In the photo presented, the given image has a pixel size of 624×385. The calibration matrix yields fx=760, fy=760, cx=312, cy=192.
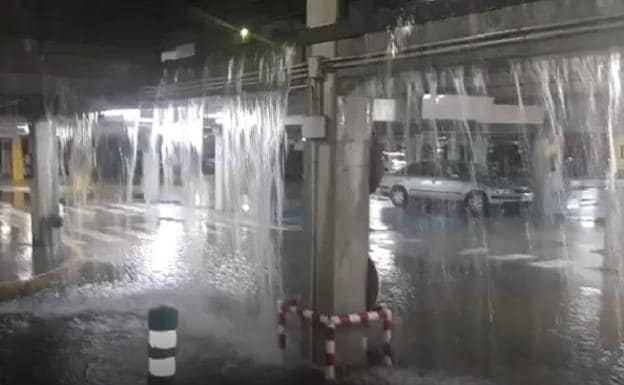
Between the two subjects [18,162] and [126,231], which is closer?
[126,231]

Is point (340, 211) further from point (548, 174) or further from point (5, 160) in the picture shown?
point (5, 160)

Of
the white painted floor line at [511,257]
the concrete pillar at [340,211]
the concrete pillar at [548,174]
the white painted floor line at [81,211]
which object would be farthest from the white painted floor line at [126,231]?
the concrete pillar at [548,174]

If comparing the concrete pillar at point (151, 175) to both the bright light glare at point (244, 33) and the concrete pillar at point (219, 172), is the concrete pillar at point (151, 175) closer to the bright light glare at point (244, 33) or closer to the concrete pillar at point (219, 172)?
the concrete pillar at point (219, 172)

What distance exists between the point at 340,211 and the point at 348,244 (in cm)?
37

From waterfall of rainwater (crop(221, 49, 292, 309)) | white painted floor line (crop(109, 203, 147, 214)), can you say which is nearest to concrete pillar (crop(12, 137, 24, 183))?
white painted floor line (crop(109, 203, 147, 214))

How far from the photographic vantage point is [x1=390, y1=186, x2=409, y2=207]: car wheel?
28.1 metres

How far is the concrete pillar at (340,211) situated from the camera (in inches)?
320

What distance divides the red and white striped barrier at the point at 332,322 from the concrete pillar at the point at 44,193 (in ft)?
29.4

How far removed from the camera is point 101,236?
63.6ft

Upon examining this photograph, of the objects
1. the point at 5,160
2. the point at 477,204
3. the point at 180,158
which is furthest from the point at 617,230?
the point at 5,160

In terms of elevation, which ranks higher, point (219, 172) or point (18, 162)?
point (18, 162)

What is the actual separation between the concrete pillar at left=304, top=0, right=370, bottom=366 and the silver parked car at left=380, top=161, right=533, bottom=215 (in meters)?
16.9

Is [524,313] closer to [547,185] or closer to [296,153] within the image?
[547,185]

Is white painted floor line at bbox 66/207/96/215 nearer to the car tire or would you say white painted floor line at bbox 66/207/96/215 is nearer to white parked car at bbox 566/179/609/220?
the car tire
